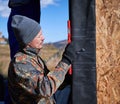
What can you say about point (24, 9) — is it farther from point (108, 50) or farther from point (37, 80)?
point (37, 80)

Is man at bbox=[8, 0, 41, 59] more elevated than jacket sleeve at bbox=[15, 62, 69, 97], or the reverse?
man at bbox=[8, 0, 41, 59]

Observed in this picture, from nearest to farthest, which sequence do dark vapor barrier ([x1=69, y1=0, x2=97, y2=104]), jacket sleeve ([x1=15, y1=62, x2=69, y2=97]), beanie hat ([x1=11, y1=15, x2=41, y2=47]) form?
jacket sleeve ([x1=15, y1=62, x2=69, y2=97]) < beanie hat ([x1=11, y1=15, x2=41, y2=47]) < dark vapor barrier ([x1=69, y1=0, x2=97, y2=104])

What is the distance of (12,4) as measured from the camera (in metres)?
4.24

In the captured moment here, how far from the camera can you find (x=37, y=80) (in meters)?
3.16

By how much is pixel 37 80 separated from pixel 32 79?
41mm

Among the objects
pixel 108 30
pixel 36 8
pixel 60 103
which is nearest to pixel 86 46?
pixel 108 30

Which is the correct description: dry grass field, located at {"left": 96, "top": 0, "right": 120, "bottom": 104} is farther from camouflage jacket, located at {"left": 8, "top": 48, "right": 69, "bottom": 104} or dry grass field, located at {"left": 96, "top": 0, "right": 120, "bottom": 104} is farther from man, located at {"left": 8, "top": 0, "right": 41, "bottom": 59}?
man, located at {"left": 8, "top": 0, "right": 41, "bottom": 59}

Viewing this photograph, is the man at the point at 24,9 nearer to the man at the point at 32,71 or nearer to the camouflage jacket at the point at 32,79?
the man at the point at 32,71

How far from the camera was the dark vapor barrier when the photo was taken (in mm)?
3590

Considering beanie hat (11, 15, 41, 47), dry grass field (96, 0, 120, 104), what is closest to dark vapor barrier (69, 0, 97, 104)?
dry grass field (96, 0, 120, 104)

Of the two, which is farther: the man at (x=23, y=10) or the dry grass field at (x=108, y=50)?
the man at (x=23, y=10)

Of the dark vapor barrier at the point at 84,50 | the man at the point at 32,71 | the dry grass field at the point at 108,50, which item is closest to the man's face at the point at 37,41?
the man at the point at 32,71

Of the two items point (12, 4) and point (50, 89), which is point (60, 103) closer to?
point (50, 89)

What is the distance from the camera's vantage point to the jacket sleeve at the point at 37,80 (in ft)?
10.3
